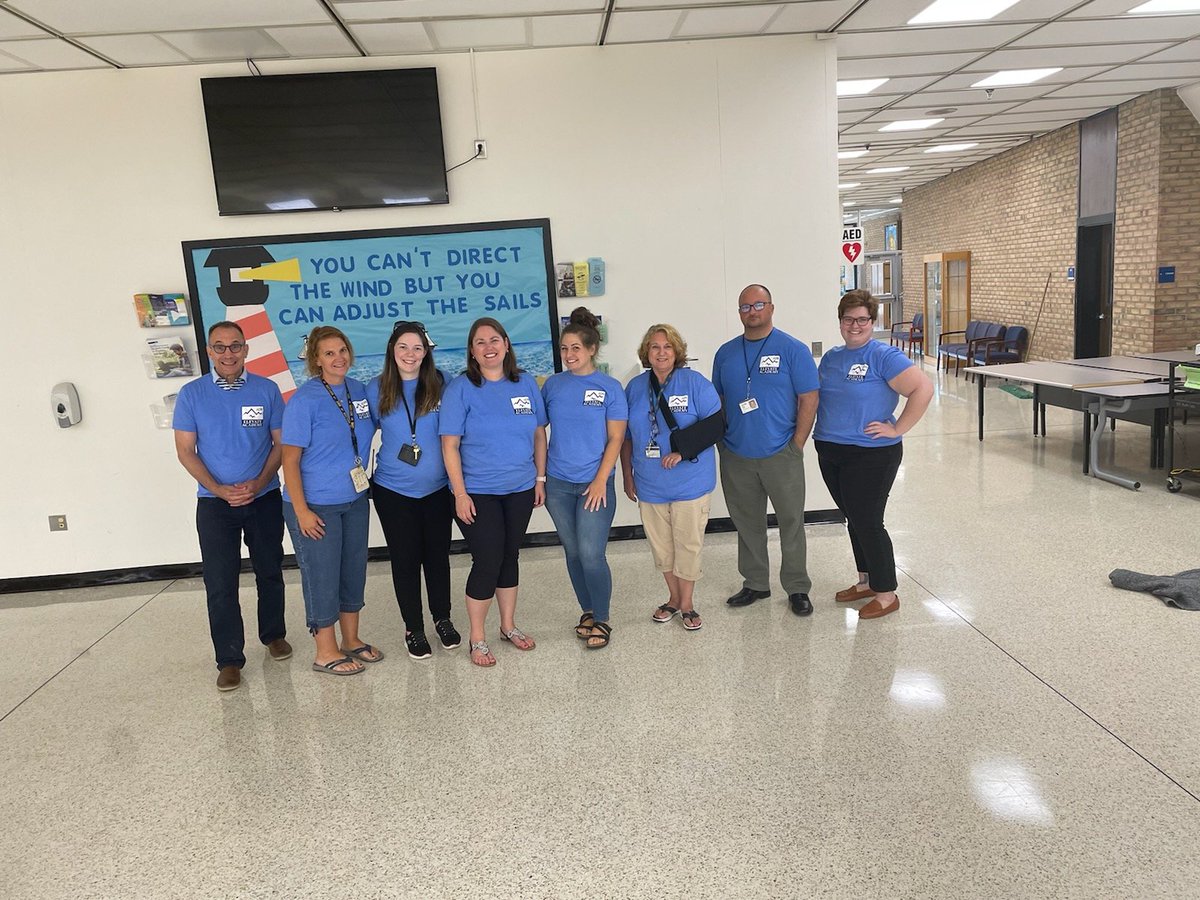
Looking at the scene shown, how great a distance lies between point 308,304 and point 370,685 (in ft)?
8.24

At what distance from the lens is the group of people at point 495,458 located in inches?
132

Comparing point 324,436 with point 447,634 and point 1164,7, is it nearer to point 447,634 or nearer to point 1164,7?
point 447,634

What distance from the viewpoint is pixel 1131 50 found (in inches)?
247

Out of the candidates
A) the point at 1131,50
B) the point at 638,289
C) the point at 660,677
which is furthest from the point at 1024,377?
the point at 660,677

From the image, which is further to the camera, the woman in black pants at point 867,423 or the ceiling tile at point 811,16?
the ceiling tile at point 811,16

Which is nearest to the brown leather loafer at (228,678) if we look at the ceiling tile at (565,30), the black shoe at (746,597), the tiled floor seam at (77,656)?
the tiled floor seam at (77,656)

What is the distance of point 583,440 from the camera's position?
347cm

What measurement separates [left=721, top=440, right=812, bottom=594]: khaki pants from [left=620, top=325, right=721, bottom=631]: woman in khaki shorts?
28cm

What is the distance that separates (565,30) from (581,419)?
2423 mm

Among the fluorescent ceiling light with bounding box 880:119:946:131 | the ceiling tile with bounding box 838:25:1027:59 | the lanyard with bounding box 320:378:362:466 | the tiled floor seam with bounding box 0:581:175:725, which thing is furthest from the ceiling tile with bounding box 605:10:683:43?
the fluorescent ceiling light with bounding box 880:119:946:131

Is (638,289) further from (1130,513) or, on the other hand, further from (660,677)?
(1130,513)

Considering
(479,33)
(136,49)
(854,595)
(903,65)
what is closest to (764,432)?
(854,595)

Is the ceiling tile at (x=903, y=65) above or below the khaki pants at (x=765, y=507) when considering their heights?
above

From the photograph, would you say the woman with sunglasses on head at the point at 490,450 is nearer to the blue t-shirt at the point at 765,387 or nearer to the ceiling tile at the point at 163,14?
the blue t-shirt at the point at 765,387
